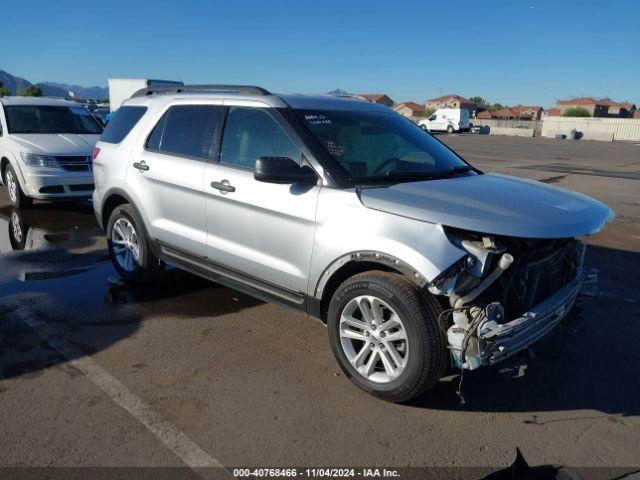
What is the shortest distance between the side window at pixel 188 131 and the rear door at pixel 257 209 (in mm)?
175

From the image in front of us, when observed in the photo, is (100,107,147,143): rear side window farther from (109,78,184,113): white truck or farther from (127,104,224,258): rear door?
(109,78,184,113): white truck

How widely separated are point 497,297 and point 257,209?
5.94 ft

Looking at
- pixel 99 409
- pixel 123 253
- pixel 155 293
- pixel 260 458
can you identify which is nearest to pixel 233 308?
pixel 155 293

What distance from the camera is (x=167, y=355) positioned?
4.08 m

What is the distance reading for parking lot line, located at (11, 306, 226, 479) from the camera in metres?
2.87

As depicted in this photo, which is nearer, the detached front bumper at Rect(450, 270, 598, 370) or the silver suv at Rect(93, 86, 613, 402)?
the detached front bumper at Rect(450, 270, 598, 370)

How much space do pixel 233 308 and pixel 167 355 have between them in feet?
3.46

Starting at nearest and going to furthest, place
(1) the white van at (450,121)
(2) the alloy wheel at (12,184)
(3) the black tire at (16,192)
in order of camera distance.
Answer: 1. (3) the black tire at (16,192)
2. (2) the alloy wheel at (12,184)
3. (1) the white van at (450,121)

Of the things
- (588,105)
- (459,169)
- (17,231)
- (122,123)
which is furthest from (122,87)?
(588,105)

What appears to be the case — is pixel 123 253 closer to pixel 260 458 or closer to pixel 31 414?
pixel 31 414

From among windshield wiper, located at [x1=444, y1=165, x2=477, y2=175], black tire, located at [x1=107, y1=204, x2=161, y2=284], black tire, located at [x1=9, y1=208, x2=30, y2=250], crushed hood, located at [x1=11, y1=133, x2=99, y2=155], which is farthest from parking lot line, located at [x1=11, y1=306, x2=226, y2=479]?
crushed hood, located at [x1=11, y1=133, x2=99, y2=155]

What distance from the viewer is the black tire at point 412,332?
10.4 feet

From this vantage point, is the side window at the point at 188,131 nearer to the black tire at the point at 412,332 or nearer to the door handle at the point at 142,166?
the door handle at the point at 142,166

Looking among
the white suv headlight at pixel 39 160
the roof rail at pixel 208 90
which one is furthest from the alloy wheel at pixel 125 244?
the white suv headlight at pixel 39 160
